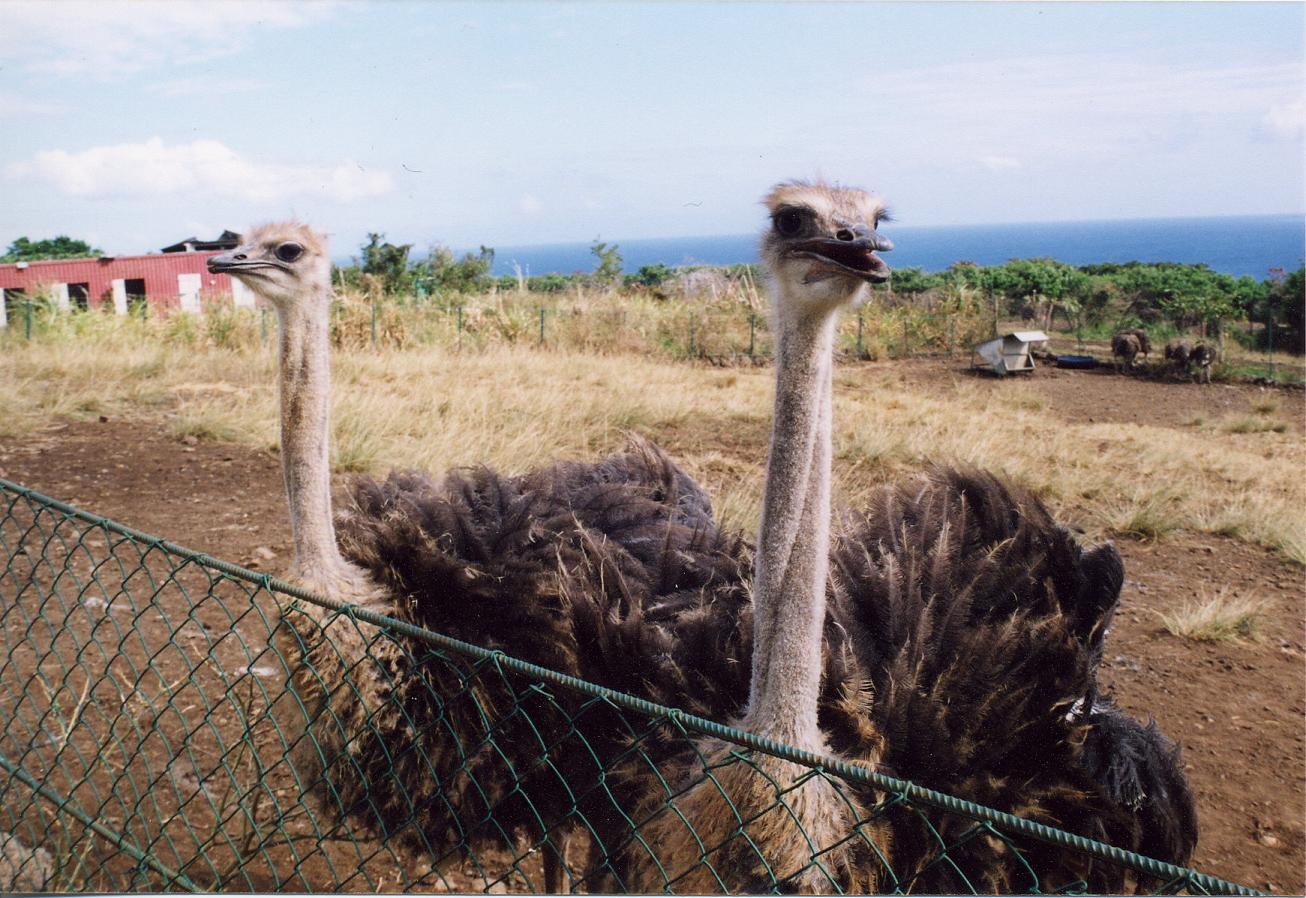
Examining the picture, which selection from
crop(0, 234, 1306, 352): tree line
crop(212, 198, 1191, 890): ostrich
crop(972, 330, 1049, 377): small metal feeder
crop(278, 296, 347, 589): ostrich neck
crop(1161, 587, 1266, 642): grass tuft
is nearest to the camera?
crop(212, 198, 1191, 890): ostrich

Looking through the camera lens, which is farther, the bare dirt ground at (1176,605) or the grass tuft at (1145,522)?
the grass tuft at (1145,522)

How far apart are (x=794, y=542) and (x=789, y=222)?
604mm

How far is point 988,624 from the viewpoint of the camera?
2420 millimetres

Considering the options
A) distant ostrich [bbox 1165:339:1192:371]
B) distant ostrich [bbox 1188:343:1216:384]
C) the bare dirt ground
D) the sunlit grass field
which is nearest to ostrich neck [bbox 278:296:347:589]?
the bare dirt ground

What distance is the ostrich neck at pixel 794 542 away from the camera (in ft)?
6.44

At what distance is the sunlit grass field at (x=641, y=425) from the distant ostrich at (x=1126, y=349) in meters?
3.92

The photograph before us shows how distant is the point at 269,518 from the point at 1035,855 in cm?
386

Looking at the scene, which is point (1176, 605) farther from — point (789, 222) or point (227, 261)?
point (227, 261)

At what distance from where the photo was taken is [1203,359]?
13461 mm

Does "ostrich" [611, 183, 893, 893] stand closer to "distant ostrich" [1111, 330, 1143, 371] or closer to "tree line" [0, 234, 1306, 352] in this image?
"tree line" [0, 234, 1306, 352]

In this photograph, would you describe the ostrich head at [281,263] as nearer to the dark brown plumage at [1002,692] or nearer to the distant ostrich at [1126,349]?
the dark brown plumage at [1002,692]

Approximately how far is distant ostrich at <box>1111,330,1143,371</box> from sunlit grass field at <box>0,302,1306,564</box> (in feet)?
12.9

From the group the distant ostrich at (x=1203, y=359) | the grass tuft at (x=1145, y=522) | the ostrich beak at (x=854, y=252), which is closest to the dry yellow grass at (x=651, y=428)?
the grass tuft at (x=1145, y=522)

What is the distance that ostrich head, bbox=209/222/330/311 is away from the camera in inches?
115
